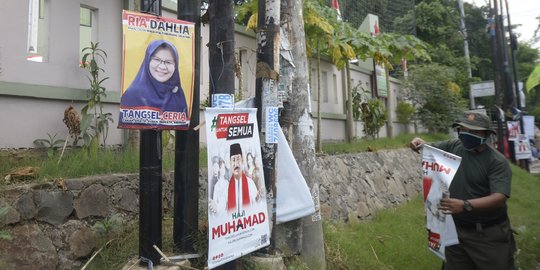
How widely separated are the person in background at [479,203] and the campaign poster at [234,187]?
5.31 feet

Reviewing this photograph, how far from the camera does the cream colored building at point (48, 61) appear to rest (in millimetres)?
5418

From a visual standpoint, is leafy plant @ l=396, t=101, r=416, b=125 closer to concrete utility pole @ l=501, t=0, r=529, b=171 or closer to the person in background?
concrete utility pole @ l=501, t=0, r=529, b=171

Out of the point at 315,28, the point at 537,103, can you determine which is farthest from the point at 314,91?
Result: the point at 537,103

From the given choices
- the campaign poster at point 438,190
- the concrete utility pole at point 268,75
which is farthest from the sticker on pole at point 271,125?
the campaign poster at point 438,190

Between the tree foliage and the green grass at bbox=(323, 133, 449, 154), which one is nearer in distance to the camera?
the green grass at bbox=(323, 133, 449, 154)

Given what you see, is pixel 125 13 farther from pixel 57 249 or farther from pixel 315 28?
pixel 315 28

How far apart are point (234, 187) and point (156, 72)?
3.61ft

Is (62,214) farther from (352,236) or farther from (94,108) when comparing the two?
(352,236)

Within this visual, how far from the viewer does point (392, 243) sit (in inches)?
259

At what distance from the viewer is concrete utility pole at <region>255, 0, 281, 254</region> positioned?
4.27m

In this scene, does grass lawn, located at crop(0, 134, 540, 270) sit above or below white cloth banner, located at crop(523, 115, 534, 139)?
below

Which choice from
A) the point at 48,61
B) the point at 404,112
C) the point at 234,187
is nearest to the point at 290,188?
the point at 234,187

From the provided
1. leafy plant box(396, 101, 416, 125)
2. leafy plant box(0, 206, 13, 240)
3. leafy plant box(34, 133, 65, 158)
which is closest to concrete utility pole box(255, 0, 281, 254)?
A: leafy plant box(0, 206, 13, 240)

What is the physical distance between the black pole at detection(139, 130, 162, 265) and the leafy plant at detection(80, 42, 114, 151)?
2.16 m
